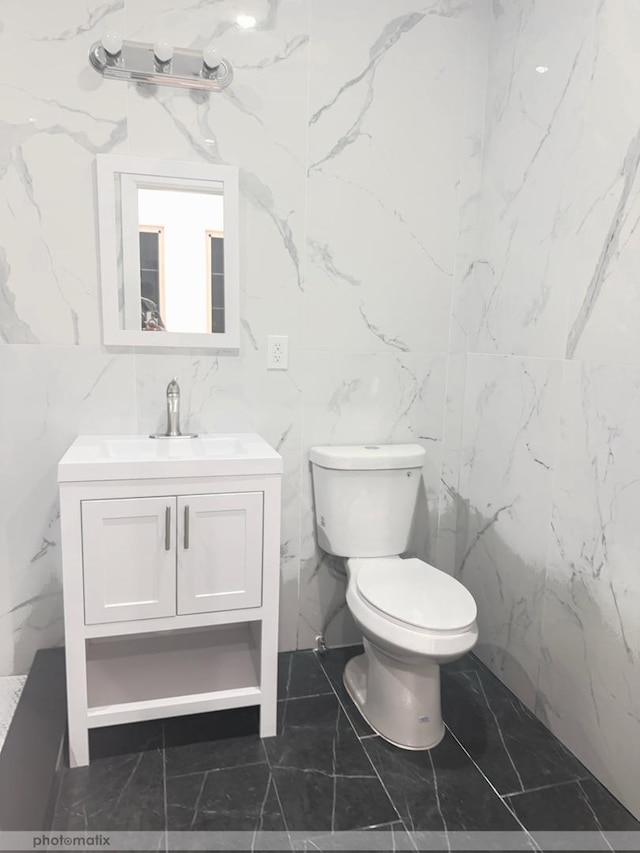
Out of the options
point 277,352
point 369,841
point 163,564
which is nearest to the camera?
point 369,841

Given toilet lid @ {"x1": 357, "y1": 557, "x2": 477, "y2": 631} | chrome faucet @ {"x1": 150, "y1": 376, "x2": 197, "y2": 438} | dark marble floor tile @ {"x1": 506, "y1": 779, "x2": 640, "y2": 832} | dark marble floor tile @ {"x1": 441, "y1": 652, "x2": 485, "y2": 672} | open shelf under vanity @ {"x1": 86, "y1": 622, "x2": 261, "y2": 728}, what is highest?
chrome faucet @ {"x1": 150, "y1": 376, "x2": 197, "y2": 438}

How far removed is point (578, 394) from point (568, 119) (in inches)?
32.1

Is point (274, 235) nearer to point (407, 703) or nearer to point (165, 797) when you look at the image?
point (407, 703)

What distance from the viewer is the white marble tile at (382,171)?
199cm

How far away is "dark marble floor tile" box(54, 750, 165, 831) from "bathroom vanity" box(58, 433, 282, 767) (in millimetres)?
66

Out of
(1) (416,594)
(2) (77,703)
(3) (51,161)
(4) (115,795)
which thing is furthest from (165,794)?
(3) (51,161)

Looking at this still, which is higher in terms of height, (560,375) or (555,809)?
(560,375)

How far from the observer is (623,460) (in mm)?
1538

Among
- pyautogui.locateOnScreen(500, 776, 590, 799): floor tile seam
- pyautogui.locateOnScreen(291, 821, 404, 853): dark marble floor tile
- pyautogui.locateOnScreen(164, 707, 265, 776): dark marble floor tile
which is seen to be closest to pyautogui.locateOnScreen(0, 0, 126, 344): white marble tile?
pyautogui.locateOnScreen(164, 707, 265, 776): dark marble floor tile

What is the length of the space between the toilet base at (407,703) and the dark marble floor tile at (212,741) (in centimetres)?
38

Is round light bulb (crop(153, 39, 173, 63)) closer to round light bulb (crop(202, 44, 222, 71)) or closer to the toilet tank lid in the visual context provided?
round light bulb (crop(202, 44, 222, 71))

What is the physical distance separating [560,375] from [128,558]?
4.49 ft

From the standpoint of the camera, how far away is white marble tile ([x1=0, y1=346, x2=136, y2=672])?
1.87 meters

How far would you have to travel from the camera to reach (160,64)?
5.84 ft
